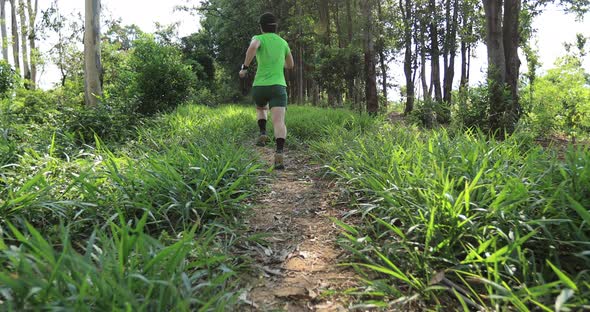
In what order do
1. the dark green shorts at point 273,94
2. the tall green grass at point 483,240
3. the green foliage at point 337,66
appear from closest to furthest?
the tall green grass at point 483,240, the dark green shorts at point 273,94, the green foliage at point 337,66

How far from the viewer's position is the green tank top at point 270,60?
14.2 ft

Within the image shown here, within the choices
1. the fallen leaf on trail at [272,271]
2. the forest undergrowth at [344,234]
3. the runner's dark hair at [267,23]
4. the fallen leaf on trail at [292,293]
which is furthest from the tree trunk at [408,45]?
the fallen leaf on trail at [292,293]

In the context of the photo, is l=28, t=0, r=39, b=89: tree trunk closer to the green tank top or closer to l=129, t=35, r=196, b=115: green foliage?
l=129, t=35, r=196, b=115: green foliage

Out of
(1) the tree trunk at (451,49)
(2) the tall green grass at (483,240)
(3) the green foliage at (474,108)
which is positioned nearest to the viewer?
(2) the tall green grass at (483,240)

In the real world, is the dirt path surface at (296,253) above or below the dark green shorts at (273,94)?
below

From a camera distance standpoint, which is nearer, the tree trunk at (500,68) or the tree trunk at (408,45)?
the tree trunk at (500,68)

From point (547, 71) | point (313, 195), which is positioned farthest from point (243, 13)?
point (313, 195)

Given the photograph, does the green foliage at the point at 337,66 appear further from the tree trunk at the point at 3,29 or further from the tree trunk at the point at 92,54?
the tree trunk at the point at 3,29

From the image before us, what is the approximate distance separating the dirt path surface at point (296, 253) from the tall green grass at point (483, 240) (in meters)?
0.18

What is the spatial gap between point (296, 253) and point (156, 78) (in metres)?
8.69

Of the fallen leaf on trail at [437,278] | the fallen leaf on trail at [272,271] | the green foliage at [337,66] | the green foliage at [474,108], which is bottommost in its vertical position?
the fallen leaf on trail at [272,271]

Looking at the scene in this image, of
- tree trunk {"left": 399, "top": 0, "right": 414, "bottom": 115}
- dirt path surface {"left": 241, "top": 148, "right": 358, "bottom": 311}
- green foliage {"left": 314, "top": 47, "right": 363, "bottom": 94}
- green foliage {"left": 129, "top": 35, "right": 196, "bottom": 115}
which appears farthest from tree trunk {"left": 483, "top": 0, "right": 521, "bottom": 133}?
tree trunk {"left": 399, "top": 0, "right": 414, "bottom": 115}

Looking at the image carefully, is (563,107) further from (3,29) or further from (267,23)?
→ (3,29)

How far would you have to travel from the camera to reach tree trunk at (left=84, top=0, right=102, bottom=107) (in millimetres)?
8359
